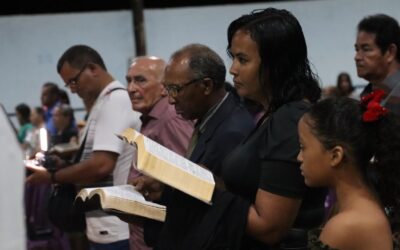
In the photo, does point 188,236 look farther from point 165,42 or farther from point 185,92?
point 165,42

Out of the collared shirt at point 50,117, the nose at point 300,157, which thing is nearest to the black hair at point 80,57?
the nose at point 300,157

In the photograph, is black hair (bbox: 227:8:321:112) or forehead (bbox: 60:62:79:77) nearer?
black hair (bbox: 227:8:321:112)

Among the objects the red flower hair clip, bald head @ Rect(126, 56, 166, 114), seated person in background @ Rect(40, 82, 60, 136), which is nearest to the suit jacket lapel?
the red flower hair clip

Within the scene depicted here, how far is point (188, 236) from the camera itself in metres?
2.35

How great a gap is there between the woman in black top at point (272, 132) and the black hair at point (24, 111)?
7270 millimetres

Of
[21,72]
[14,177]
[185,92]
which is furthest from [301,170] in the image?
[21,72]

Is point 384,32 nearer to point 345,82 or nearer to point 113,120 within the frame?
point 113,120

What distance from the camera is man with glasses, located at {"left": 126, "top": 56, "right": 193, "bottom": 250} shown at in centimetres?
362

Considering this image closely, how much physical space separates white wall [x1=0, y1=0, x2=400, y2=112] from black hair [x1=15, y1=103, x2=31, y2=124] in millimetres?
110

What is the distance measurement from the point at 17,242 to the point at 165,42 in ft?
28.9

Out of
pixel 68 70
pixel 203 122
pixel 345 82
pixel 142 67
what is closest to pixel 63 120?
pixel 345 82

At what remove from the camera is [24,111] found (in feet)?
31.6

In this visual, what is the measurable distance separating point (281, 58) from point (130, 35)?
25.0 ft

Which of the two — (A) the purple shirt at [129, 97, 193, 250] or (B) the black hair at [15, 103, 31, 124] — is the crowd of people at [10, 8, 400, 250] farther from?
(B) the black hair at [15, 103, 31, 124]
